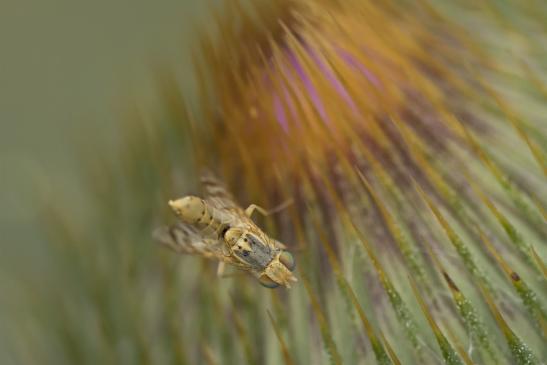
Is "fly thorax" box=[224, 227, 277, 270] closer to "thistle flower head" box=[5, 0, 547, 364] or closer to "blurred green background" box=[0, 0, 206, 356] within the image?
"thistle flower head" box=[5, 0, 547, 364]

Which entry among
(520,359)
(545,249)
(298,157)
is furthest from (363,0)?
(520,359)

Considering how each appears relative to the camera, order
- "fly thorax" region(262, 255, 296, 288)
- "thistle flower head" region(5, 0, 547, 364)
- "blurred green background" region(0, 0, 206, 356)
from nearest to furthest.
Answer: "thistle flower head" region(5, 0, 547, 364) → "fly thorax" region(262, 255, 296, 288) → "blurred green background" region(0, 0, 206, 356)

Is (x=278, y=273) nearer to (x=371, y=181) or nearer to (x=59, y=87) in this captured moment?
(x=371, y=181)

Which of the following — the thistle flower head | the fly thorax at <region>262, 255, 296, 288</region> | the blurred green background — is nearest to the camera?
the thistle flower head

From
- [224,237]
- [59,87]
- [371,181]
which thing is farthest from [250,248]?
[59,87]

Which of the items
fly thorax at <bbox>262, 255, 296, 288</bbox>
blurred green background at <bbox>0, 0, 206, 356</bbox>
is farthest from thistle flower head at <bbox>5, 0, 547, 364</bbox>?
blurred green background at <bbox>0, 0, 206, 356</bbox>

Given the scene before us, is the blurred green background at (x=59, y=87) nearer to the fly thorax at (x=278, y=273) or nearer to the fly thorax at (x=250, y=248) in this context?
the fly thorax at (x=250, y=248)

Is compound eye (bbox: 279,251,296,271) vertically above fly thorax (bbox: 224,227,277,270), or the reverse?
fly thorax (bbox: 224,227,277,270)
